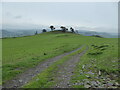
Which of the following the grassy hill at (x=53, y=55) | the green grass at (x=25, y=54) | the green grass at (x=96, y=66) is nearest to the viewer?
the green grass at (x=96, y=66)

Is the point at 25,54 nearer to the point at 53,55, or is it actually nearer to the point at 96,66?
the point at 53,55

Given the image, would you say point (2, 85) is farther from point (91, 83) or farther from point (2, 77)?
point (91, 83)

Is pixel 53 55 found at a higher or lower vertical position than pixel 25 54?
higher

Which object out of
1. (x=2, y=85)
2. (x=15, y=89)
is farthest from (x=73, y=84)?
(x=2, y=85)

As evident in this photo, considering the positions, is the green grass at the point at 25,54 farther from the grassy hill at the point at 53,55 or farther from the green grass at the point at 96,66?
the green grass at the point at 96,66

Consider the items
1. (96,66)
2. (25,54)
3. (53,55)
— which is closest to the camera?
(96,66)

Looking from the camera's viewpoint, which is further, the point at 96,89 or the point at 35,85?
the point at 35,85

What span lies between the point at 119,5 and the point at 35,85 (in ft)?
51.3

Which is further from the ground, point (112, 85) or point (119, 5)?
point (119, 5)

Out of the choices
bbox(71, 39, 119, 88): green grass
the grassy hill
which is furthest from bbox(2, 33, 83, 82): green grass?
bbox(71, 39, 119, 88): green grass

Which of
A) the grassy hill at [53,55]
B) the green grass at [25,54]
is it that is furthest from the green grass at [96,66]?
the green grass at [25,54]

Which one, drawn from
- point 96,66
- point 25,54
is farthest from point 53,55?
point 96,66

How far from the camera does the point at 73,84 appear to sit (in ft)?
28.7

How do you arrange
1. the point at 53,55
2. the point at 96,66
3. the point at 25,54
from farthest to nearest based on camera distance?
the point at 25,54 < the point at 53,55 < the point at 96,66
